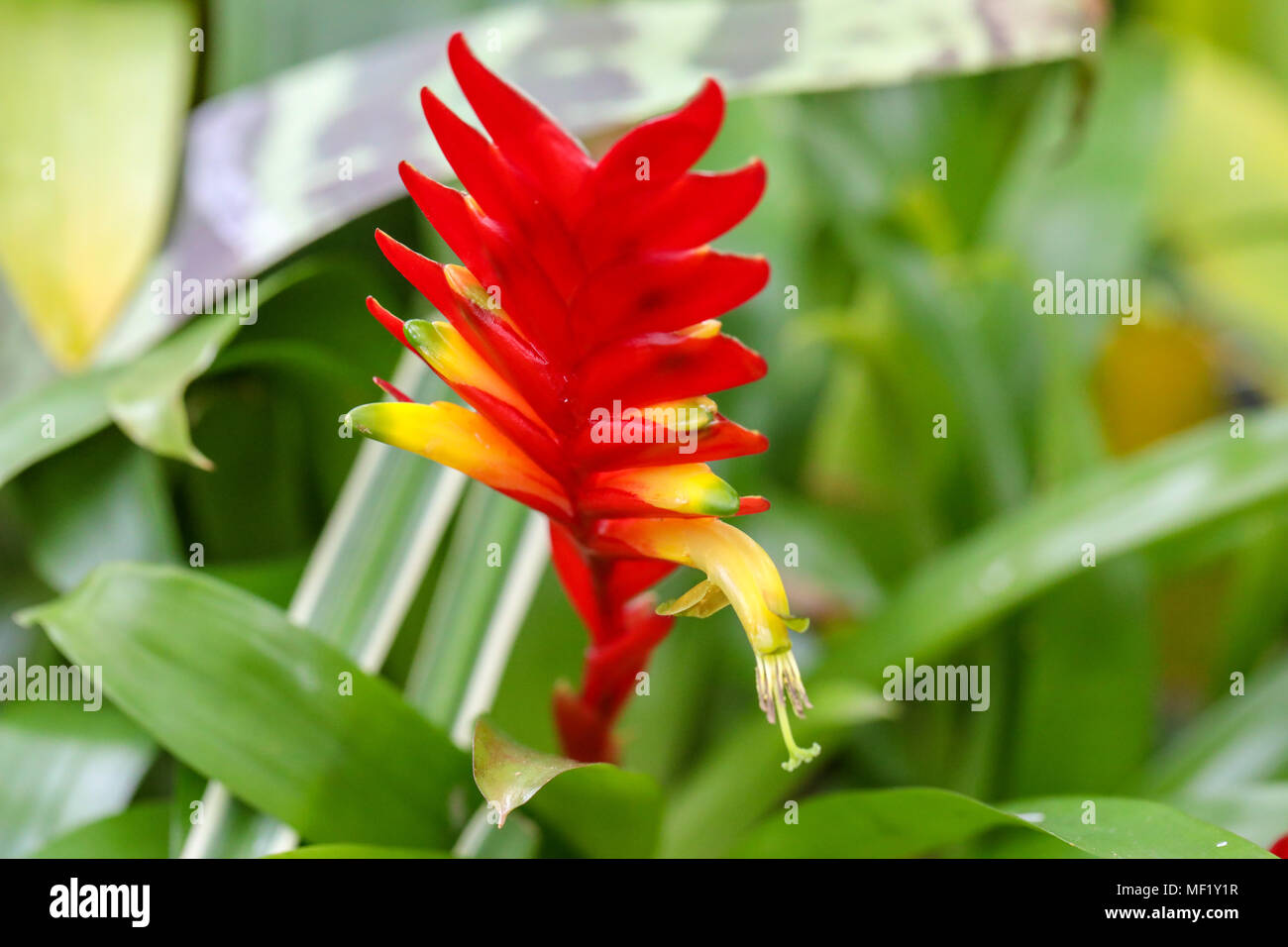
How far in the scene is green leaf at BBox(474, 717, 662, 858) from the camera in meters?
0.39

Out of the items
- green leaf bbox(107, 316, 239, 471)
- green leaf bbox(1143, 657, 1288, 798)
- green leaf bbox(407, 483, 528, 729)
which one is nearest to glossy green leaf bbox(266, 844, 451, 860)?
green leaf bbox(407, 483, 528, 729)

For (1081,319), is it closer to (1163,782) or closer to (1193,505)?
(1193,505)

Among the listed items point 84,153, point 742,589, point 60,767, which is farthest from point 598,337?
point 84,153

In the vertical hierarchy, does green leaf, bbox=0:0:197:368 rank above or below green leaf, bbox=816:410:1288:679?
above

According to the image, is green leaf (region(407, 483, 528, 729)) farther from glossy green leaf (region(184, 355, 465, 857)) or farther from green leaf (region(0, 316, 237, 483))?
green leaf (region(0, 316, 237, 483))

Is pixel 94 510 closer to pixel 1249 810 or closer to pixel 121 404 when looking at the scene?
pixel 121 404

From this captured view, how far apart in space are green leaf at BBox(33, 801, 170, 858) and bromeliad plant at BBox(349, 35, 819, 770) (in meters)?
0.34

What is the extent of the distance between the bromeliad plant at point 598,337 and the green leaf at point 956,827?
0.13m

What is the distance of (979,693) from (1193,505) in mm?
246

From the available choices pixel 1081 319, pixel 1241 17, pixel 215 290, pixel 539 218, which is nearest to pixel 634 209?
pixel 539 218

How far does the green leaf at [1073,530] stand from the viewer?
674 millimetres

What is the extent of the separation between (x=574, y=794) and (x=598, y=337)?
0.79ft

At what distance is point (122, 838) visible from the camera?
0.54 metres
